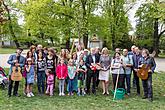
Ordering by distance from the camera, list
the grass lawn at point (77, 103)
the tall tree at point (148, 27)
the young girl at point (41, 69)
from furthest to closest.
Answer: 1. the tall tree at point (148, 27)
2. the young girl at point (41, 69)
3. the grass lawn at point (77, 103)

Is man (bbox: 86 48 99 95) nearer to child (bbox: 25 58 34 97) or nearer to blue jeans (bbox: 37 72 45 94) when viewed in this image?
blue jeans (bbox: 37 72 45 94)

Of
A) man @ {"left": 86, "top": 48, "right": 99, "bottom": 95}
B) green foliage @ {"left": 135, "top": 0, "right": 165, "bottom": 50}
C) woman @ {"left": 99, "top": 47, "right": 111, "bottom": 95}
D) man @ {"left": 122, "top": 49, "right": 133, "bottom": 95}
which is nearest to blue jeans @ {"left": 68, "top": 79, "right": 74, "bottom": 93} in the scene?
man @ {"left": 86, "top": 48, "right": 99, "bottom": 95}

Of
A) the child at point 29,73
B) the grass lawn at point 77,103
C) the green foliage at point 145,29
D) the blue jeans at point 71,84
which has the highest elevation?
the green foliage at point 145,29

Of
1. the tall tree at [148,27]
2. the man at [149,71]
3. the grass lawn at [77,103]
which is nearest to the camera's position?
the grass lawn at [77,103]

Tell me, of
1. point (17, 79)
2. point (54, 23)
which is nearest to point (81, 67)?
point (17, 79)

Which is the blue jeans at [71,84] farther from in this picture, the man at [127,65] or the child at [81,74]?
the man at [127,65]

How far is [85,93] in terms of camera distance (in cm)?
1127

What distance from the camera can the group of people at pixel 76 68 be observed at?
34.9ft

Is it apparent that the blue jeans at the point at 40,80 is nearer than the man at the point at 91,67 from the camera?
Yes

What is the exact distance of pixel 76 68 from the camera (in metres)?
11.1

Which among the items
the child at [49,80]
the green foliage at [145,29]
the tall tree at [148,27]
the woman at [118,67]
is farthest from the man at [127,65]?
the green foliage at [145,29]

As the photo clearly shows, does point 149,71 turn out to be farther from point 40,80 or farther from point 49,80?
point 40,80

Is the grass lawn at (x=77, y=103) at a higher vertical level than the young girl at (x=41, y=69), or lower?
lower

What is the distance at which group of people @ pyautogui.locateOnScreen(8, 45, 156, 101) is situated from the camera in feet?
34.9
